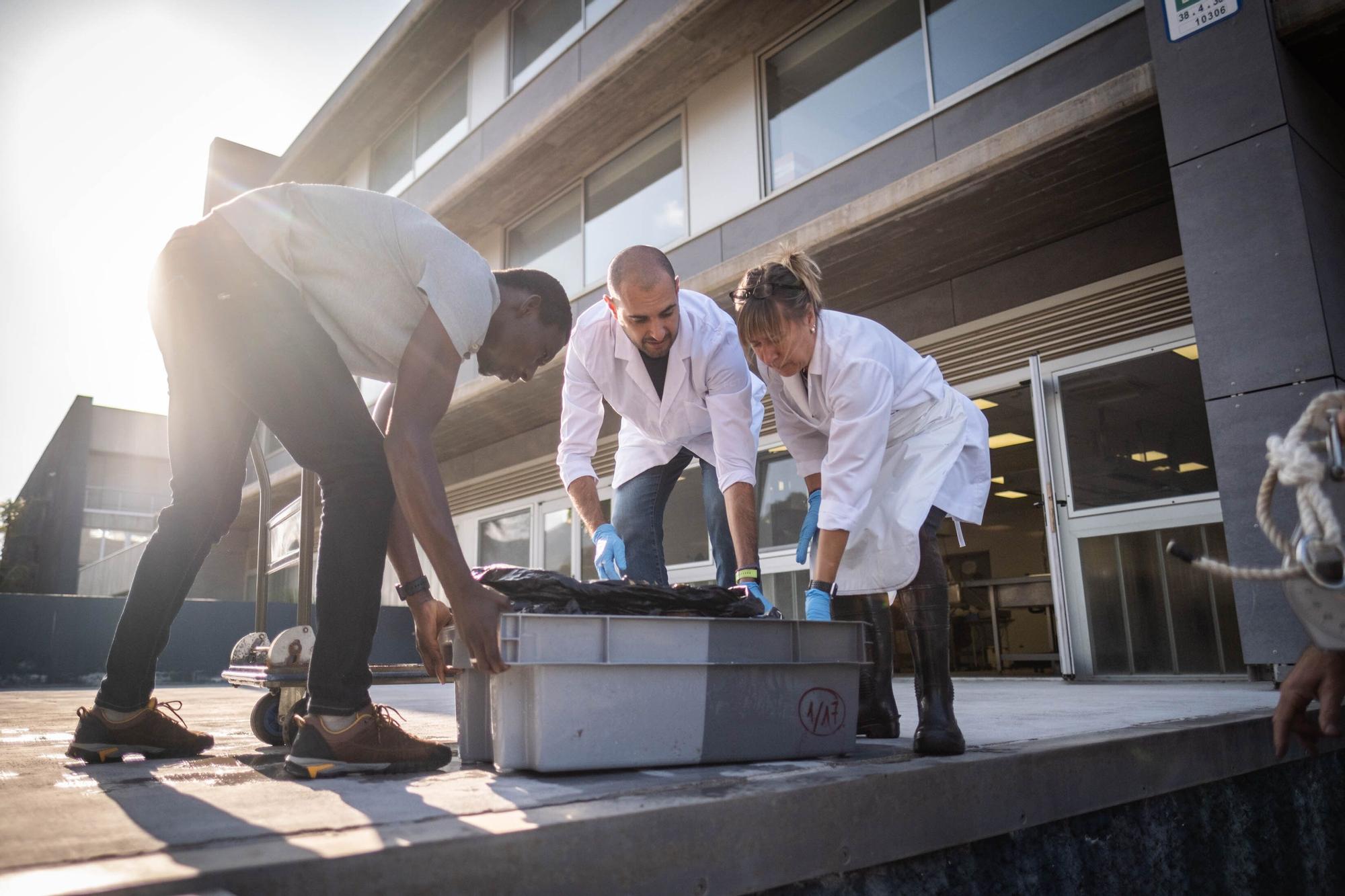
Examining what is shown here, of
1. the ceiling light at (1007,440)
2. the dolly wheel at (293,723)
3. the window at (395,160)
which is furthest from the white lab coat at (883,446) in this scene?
the window at (395,160)

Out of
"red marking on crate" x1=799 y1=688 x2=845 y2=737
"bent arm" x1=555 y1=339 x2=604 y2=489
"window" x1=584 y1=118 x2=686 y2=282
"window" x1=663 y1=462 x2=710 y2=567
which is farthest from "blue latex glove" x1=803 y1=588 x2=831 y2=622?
"window" x1=584 y1=118 x2=686 y2=282

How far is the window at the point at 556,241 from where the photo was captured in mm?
9617

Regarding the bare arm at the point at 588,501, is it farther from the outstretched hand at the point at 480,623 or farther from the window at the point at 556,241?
the window at the point at 556,241

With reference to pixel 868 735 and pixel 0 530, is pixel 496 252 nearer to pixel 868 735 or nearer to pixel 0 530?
pixel 868 735

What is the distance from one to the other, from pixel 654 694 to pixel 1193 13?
5016 mm

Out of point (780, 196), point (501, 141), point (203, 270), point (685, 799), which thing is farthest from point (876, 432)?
point (501, 141)

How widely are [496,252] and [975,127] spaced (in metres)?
6.63

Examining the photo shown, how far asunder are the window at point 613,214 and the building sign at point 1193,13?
171 inches

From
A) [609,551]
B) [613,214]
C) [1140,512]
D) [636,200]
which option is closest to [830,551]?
[609,551]

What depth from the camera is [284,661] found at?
2385 mm

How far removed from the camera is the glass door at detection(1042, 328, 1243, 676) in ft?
17.7

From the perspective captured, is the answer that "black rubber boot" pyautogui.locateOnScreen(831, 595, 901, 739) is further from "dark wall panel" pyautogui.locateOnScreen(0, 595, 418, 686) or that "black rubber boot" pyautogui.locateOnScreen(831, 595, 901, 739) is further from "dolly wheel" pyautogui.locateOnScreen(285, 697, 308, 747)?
"dark wall panel" pyautogui.locateOnScreen(0, 595, 418, 686)

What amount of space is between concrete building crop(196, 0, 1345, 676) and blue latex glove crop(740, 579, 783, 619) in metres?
2.97

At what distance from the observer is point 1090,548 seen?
5.83 m
